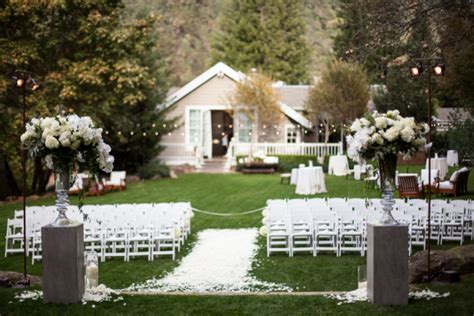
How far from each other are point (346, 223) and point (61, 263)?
25.0ft

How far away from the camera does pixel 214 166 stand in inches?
1467

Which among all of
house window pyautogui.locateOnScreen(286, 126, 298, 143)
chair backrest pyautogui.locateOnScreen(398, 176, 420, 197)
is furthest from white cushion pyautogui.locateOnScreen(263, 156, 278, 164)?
chair backrest pyautogui.locateOnScreen(398, 176, 420, 197)

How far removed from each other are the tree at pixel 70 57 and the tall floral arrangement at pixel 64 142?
16.1 m

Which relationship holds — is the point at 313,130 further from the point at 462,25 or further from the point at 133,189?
the point at 462,25

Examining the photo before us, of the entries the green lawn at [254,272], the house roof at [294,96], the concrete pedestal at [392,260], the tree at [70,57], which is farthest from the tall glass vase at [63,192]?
the house roof at [294,96]

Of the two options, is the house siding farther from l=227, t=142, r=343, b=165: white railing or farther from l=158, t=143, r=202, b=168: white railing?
l=227, t=142, r=343, b=165: white railing

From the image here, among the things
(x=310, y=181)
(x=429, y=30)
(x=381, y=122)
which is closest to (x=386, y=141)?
(x=381, y=122)

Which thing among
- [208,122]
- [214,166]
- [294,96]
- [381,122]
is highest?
[294,96]

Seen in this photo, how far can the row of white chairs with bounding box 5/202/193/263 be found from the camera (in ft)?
46.7

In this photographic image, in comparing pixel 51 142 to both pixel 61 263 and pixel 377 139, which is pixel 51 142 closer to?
pixel 61 263

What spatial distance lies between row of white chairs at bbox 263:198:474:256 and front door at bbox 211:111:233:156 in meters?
26.5

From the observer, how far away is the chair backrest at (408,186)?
22.5 metres

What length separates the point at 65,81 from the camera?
25.8 m

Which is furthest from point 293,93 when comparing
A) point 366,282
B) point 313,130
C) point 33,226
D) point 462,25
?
point 366,282
